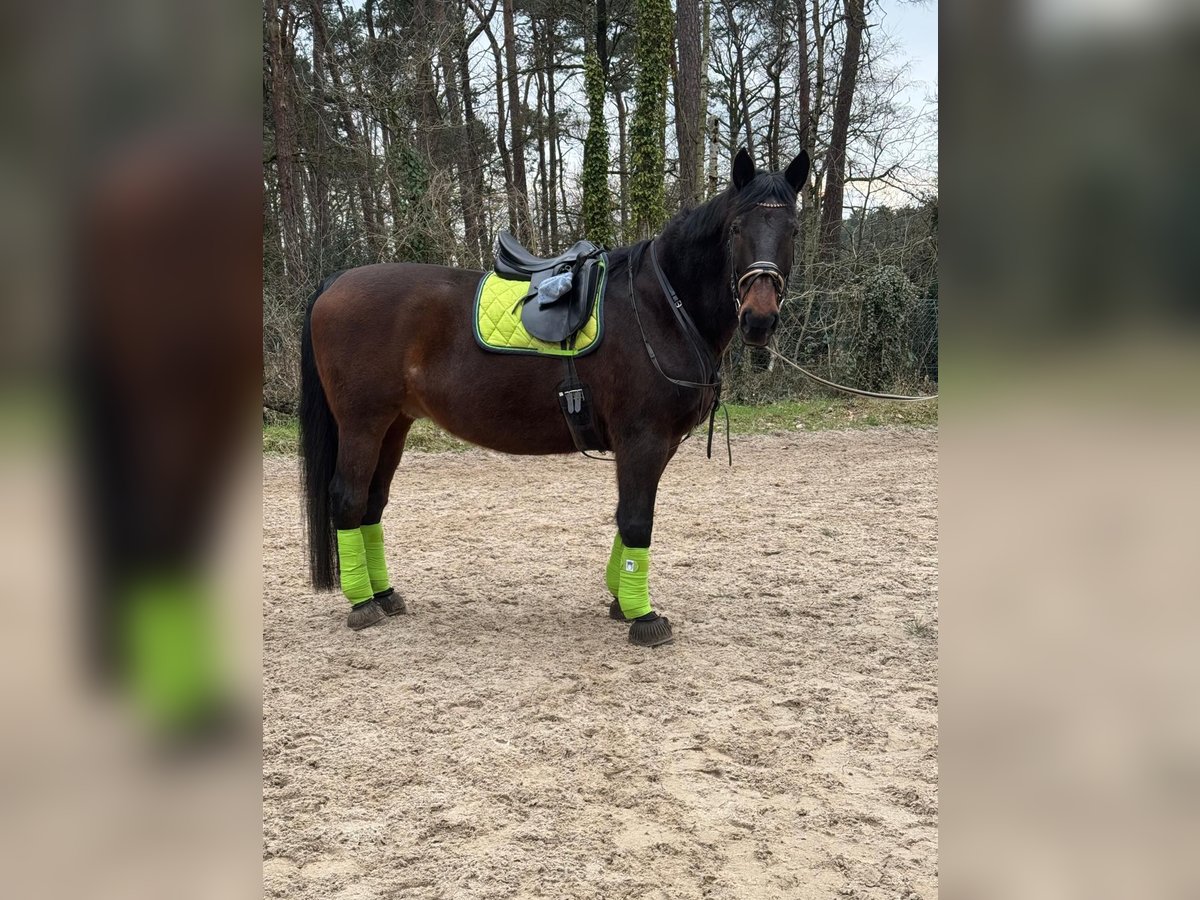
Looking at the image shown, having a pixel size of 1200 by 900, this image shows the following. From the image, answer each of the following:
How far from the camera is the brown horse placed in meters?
3.62

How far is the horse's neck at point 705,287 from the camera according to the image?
3.57m

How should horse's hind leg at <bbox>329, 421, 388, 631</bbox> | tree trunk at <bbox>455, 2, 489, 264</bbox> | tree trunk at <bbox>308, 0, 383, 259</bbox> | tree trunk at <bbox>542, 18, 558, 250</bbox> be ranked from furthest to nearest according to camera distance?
tree trunk at <bbox>542, 18, 558, 250</bbox> → tree trunk at <bbox>455, 2, 489, 264</bbox> → tree trunk at <bbox>308, 0, 383, 259</bbox> → horse's hind leg at <bbox>329, 421, 388, 631</bbox>

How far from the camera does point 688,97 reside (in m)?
11.6

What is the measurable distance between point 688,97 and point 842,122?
4.55 metres

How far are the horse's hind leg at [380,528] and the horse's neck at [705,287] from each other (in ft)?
4.88

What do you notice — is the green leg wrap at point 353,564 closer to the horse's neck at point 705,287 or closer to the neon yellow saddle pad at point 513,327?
the neon yellow saddle pad at point 513,327

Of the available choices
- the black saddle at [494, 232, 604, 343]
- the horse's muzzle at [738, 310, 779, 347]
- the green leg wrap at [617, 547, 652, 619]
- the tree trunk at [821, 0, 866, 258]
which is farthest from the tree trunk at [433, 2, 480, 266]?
the horse's muzzle at [738, 310, 779, 347]

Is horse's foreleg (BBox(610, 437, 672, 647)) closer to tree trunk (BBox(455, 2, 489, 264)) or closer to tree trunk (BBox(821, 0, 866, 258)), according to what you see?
tree trunk (BBox(455, 2, 489, 264))

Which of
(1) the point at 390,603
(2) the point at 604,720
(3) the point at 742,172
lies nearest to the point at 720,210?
(3) the point at 742,172

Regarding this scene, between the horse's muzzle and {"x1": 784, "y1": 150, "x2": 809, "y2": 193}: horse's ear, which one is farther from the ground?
{"x1": 784, "y1": 150, "x2": 809, "y2": 193}: horse's ear

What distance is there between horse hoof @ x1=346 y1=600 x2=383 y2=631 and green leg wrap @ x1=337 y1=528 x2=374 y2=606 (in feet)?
0.10
